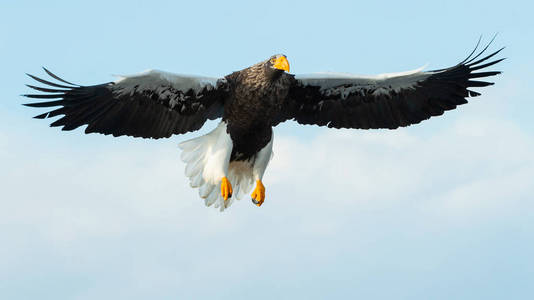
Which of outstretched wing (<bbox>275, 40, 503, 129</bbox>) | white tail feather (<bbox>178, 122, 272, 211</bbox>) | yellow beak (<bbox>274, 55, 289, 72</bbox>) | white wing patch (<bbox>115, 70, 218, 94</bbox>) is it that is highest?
outstretched wing (<bbox>275, 40, 503, 129</bbox>)

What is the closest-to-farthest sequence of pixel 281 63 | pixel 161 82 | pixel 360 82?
pixel 281 63 < pixel 161 82 < pixel 360 82

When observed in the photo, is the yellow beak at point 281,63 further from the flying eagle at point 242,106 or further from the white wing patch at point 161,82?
the white wing patch at point 161,82

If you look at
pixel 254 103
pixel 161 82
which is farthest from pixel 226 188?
pixel 161 82

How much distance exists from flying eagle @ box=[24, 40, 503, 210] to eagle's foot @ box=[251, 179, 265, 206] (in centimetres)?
1

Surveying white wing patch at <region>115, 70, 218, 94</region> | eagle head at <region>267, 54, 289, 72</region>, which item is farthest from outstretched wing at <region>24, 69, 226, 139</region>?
eagle head at <region>267, 54, 289, 72</region>

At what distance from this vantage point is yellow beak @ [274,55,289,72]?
10866 mm

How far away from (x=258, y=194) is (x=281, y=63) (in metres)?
1.58

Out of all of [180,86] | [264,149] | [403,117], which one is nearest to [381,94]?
[403,117]

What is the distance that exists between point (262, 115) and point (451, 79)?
100 inches

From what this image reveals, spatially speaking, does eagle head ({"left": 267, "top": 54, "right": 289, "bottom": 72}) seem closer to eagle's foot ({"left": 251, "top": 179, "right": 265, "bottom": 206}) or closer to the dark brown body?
the dark brown body

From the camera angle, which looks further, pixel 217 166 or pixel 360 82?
pixel 360 82

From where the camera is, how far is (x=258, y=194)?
457 inches

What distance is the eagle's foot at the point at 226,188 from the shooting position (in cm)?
1138

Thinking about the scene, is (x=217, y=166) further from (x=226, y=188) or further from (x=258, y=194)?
(x=258, y=194)
